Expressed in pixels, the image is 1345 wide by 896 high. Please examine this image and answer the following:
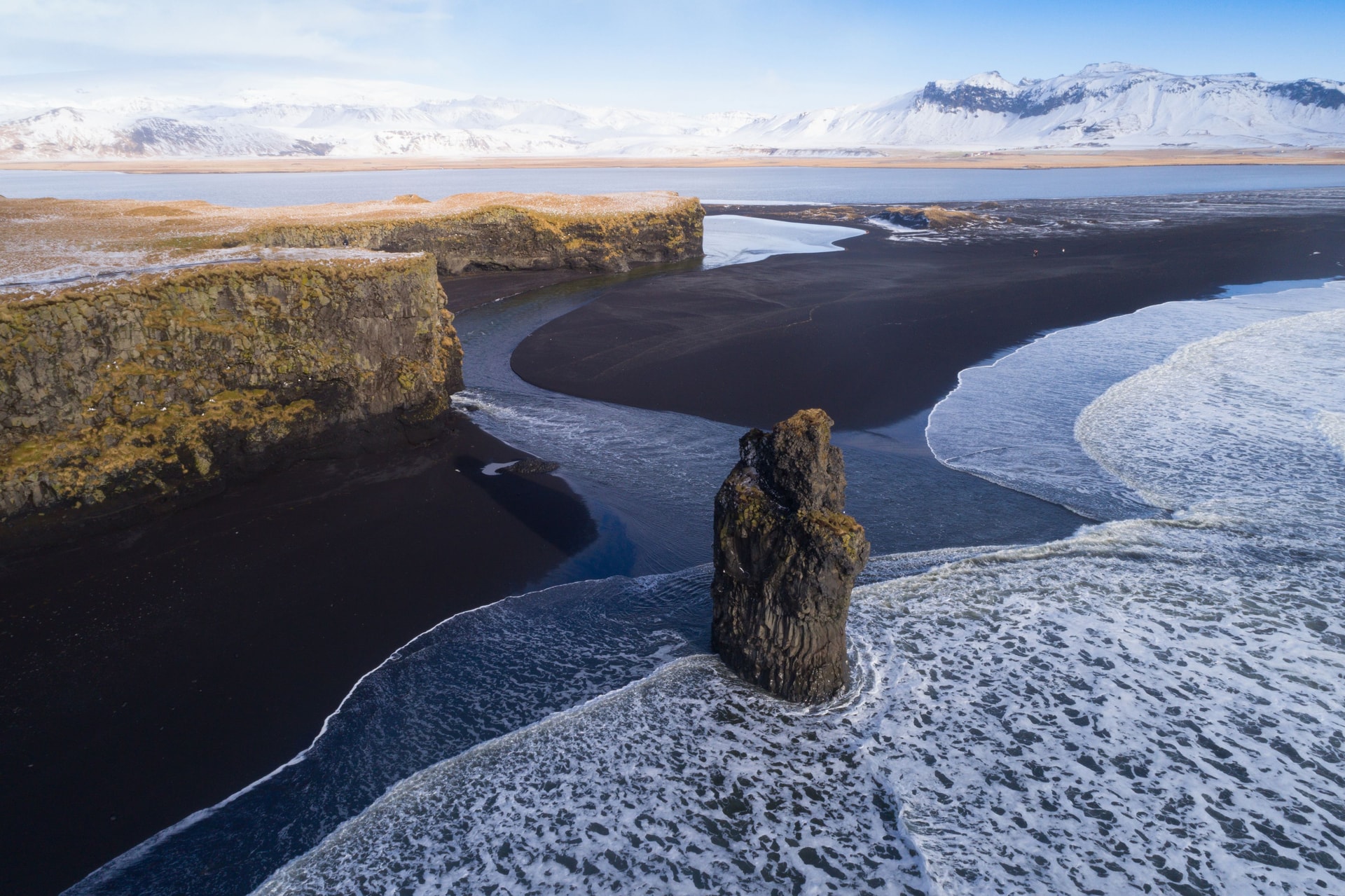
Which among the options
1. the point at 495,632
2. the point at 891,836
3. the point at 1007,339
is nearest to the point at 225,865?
the point at 495,632

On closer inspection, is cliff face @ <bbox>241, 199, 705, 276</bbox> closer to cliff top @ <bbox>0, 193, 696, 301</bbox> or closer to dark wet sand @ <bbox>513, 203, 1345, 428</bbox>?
cliff top @ <bbox>0, 193, 696, 301</bbox>

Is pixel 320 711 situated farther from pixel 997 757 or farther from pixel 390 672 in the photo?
pixel 997 757

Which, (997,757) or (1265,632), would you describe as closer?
(997,757)

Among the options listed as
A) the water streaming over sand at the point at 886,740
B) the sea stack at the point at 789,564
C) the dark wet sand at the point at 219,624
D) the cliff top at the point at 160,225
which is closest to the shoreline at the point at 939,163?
the cliff top at the point at 160,225

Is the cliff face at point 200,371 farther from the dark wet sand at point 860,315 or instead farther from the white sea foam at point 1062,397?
the white sea foam at point 1062,397

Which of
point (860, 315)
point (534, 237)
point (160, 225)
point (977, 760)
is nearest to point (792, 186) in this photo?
point (534, 237)

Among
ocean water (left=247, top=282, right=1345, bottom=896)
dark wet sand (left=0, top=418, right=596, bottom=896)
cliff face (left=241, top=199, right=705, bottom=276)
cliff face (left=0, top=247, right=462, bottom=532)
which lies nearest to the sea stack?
ocean water (left=247, top=282, right=1345, bottom=896)
